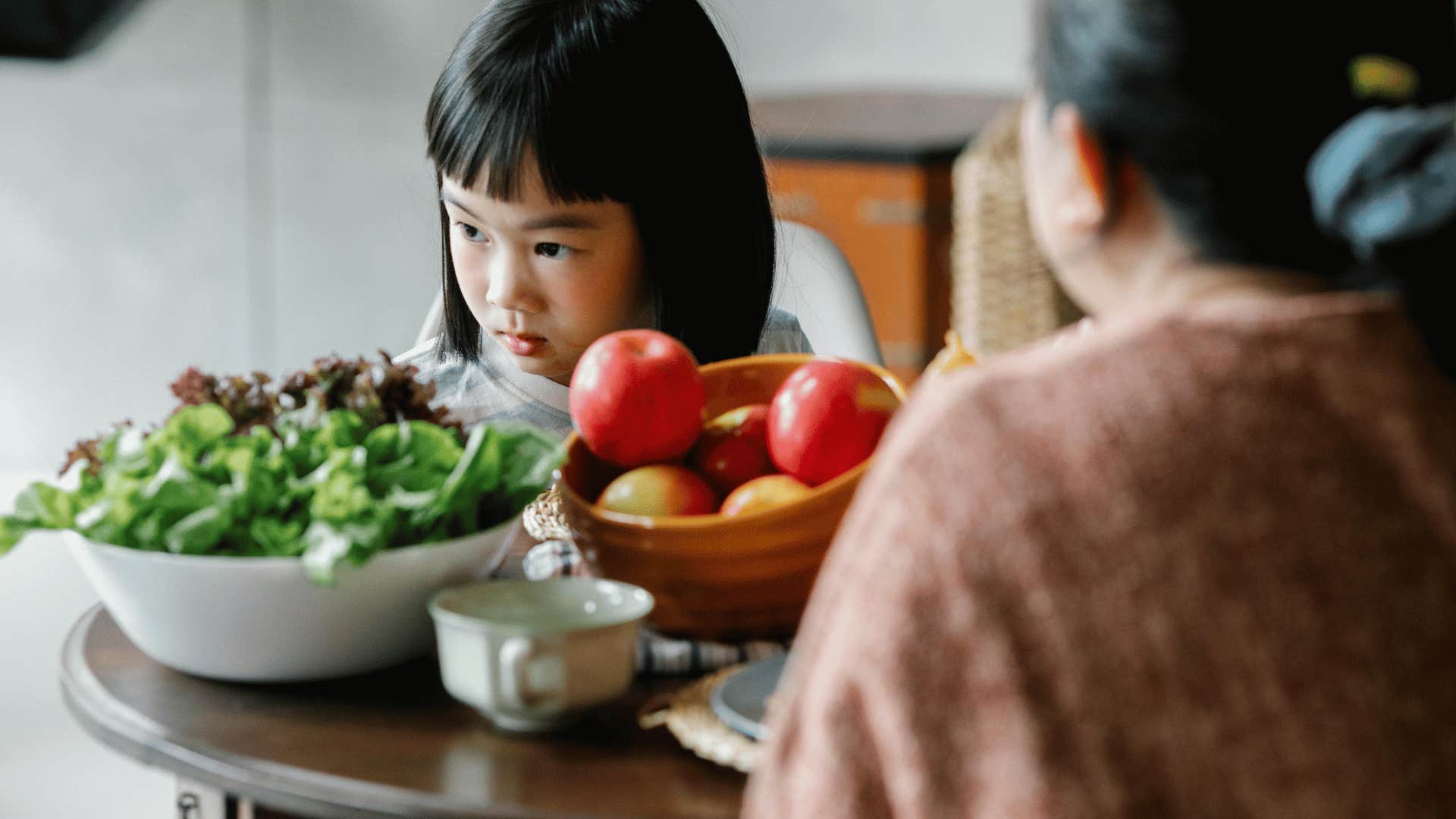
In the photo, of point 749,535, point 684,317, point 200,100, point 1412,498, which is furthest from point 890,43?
point 1412,498

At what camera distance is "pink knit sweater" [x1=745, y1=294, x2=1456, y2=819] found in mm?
560

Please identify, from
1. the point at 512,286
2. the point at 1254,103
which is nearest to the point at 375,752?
the point at 1254,103

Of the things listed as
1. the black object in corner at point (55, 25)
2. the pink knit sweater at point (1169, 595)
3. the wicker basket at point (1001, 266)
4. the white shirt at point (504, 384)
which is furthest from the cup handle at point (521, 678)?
the black object in corner at point (55, 25)

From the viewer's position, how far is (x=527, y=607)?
2.83 feet

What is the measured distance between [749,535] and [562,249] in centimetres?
58

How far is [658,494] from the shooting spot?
964 millimetres

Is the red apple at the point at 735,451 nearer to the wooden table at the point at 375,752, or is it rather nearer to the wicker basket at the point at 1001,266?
the wooden table at the point at 375,752

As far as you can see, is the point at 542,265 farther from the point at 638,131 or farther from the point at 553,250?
the point at 638,131

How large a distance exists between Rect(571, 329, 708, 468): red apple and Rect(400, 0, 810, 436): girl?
0.38m

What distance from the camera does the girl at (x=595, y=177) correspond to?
4.47 ft

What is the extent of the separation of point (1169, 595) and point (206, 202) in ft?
11.1

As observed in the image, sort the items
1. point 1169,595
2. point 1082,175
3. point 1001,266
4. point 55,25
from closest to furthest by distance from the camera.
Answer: point 1169,595 < point 1082,175 < point 1001,266 < point 55,25

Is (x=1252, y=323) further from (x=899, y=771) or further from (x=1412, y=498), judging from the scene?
(x=899, y=771)

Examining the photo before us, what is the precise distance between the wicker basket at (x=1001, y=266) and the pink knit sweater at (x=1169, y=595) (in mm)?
2014
